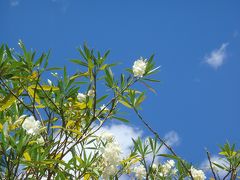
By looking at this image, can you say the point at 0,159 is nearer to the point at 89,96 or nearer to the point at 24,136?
the point at 24,136

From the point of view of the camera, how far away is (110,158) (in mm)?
2225

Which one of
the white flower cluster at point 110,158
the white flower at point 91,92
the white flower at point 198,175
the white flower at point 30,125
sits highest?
the white flower at point 91,92

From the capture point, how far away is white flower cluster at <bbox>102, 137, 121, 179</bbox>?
2209mm

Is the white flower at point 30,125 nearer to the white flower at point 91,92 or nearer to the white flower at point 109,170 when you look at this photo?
the white flower at point 109,170

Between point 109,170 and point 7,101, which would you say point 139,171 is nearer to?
point 109,170

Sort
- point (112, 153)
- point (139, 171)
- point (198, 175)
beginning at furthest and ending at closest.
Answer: point (139, 171) < point (198, 175) < point (112, 153)

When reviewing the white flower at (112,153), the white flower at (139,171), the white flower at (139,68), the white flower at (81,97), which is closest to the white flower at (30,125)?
the white flower at (112,153)

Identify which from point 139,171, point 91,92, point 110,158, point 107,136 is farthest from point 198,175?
point 91,92

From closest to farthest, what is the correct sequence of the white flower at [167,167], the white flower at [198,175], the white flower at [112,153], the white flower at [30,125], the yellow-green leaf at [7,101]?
the white flower at [30,125]
the white flower at [112,153]
the yellow-green leaf at [7,101]
the white flower at [198,175]
the white flower at [167,167]

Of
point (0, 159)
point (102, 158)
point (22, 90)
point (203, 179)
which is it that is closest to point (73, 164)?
point (102, 158)

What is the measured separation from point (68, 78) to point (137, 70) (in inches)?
16.8

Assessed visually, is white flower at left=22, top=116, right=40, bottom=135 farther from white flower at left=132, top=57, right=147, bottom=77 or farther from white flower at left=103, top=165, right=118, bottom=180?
white flower at left=132, top=57, right=147, bottom=77

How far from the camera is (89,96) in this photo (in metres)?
2.58

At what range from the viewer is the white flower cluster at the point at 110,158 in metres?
2.21
